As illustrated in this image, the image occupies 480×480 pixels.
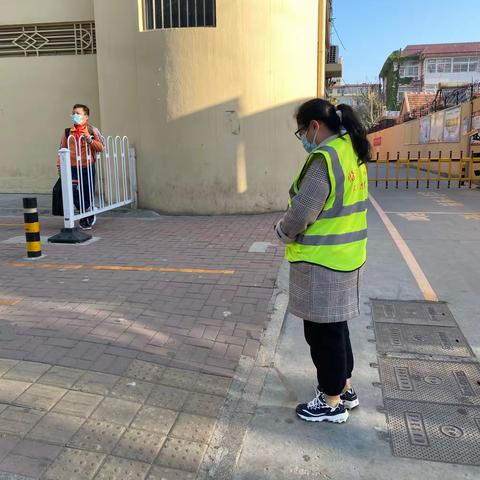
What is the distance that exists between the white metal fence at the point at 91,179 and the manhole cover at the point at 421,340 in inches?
193

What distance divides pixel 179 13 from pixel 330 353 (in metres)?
8.63

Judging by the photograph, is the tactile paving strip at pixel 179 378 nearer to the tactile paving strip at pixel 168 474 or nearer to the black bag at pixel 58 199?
the tactile paving strip at pixel 168 474

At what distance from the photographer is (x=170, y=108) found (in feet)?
32.5

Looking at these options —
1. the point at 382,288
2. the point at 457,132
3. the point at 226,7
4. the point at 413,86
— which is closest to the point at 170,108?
the point at 226,7

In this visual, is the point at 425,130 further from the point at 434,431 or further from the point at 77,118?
the point at 434,431

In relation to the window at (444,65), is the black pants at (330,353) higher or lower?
lower

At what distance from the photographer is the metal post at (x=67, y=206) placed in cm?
739

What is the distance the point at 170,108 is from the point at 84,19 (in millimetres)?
3340

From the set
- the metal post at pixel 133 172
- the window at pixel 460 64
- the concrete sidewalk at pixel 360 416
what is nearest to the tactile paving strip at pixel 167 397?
the concrete sidewalk at pixel 360 416

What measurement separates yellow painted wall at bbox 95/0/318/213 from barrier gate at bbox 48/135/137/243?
11.5 inches

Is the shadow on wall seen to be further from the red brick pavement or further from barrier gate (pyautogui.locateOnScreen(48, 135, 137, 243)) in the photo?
the red brick pavement

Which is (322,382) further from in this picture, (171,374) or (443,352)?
(443,352)

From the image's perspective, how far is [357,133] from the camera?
281 cm

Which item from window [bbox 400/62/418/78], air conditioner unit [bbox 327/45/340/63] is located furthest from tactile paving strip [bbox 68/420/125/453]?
window [bbox 400/62/418/78]
